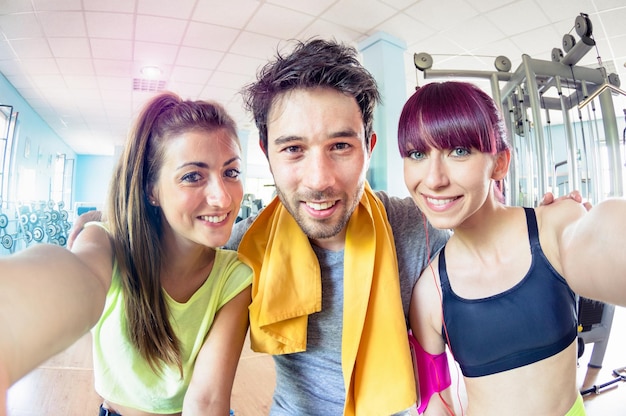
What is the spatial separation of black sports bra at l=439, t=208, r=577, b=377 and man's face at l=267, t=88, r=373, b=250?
42 centimetres

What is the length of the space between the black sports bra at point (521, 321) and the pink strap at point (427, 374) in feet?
0.35

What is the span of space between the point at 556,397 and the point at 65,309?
1.13 metres

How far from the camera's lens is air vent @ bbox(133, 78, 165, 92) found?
16.0ft

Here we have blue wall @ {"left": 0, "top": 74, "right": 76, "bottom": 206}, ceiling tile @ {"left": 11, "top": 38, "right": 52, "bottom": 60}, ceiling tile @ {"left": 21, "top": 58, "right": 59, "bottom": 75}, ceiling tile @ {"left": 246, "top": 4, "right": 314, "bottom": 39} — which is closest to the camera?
ceiling tile @ {"left": 246, "top": 4, "right": 314, "bottom": 39}

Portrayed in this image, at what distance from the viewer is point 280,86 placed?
1025 millimetres

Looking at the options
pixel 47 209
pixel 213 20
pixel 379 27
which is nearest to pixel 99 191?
pixel 47 209

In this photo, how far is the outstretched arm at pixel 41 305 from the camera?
417 mm

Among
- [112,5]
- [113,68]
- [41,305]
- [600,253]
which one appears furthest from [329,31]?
[41,305]

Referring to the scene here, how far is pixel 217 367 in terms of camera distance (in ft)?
2.78

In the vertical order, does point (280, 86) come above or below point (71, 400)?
above

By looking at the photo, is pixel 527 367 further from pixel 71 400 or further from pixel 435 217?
pixel 71 400

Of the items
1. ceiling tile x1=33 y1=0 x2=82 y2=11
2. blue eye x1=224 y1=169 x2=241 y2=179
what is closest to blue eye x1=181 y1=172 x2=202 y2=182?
blue eye x1=224 y1=169 x2=241 y2=179

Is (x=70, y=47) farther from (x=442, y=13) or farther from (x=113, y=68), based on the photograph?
(x=442, y=13)

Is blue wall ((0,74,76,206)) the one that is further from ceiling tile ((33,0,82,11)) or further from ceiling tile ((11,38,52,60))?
ceiling tile ((33,0,82,11))
